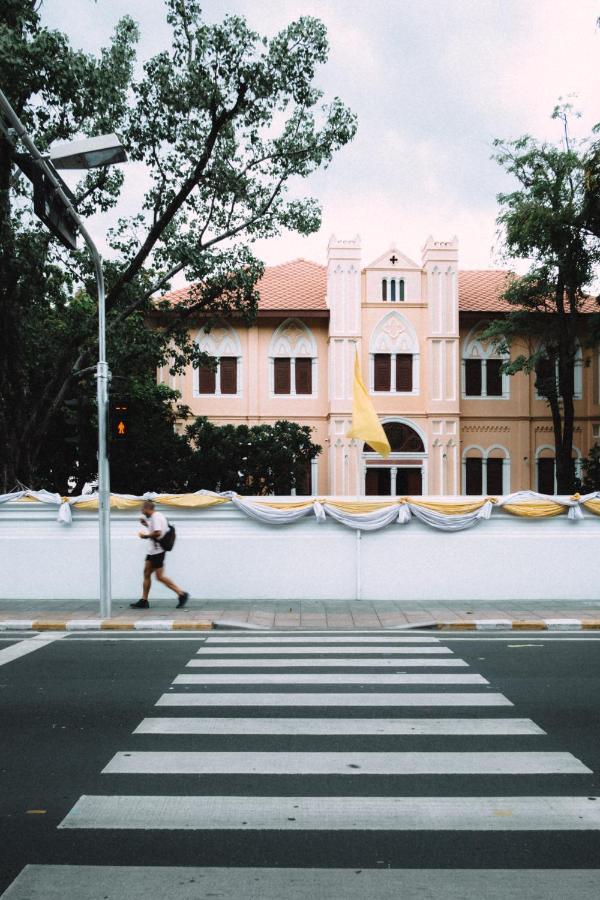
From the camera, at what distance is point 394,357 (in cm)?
3572

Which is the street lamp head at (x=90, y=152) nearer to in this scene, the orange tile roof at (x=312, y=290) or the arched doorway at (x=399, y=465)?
the orange tile roof at (x=312, y=290)

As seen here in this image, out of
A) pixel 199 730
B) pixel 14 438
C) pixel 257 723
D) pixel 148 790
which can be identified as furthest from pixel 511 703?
pixel 14 438

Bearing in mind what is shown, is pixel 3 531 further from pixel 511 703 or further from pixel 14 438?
pixel 511 703

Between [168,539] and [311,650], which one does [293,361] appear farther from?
[311,650]

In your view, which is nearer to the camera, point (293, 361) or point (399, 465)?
point (399, 465)

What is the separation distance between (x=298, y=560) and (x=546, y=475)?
79.4ft

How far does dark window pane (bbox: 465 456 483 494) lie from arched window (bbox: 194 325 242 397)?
10.9 m

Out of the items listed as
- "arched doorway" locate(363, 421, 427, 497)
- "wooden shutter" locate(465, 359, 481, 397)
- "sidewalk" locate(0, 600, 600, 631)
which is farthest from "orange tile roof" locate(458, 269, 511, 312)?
"sidewalk" locate(0, 600, 600, 631)

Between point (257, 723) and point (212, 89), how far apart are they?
1609cm

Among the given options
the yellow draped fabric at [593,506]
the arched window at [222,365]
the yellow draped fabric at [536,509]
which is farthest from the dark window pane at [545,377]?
the yellow draped fabric at [536,509]

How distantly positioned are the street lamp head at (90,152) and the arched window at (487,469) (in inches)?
1078

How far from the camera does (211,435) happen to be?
96.4ft

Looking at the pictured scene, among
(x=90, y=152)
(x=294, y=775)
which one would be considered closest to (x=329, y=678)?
(x=294, y=775)

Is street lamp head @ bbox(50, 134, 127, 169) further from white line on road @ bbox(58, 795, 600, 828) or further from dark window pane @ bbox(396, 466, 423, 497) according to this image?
dark window pane @ bbox(396, 466, 423, 497)
